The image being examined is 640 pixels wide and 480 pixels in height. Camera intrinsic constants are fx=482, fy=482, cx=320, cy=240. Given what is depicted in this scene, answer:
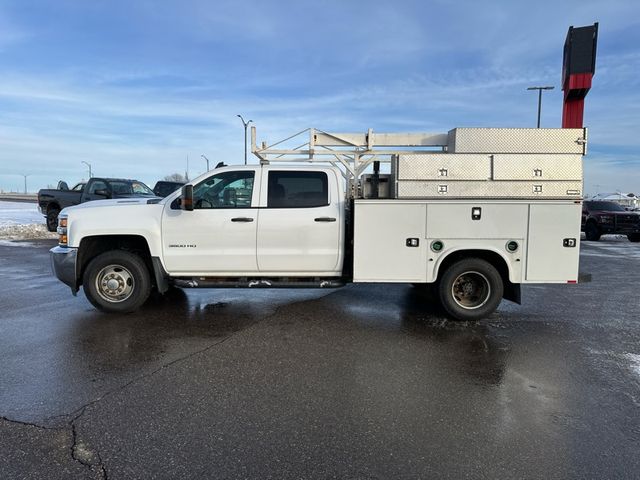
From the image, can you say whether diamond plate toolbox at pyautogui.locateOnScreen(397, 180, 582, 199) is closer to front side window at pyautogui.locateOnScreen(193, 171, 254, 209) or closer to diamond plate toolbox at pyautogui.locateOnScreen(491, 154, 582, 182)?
diamond plate toolbox at pyautogui.locateOnScreen(491, 154, 582, 182)

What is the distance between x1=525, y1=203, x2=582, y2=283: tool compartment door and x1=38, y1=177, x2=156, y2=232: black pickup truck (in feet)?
45.4

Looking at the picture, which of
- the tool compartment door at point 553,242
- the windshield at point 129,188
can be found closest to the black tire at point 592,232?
the tool compartment door at point 553,242

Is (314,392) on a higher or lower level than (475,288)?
lower

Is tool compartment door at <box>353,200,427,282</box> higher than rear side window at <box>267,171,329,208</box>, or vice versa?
rear side window at <box>267,171,329,208</box>

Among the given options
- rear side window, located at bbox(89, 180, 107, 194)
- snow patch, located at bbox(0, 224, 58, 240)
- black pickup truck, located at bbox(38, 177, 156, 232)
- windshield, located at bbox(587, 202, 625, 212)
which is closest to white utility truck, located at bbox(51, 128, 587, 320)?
black pickup truck, located at bbox(38, 177, 156, 232)

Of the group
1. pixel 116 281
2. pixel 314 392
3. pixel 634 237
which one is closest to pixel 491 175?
pixel 314 392

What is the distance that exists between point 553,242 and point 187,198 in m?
4.73

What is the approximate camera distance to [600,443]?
333 centimetres

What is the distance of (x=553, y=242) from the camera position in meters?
6.14

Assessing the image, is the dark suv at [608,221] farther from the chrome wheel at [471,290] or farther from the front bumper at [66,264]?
the front bumper at [66,264]

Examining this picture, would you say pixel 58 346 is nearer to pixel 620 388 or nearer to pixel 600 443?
pixel 600 443

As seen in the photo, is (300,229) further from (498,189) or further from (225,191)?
(498,189)

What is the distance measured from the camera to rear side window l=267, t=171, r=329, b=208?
652 centimetres

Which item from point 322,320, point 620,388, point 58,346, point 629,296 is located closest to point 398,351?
point 322,320
